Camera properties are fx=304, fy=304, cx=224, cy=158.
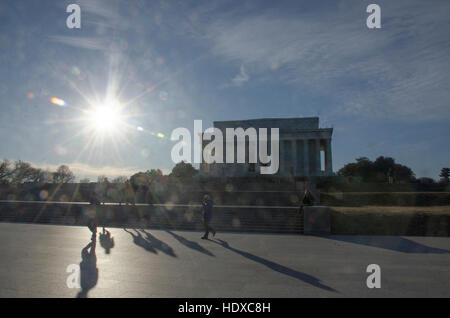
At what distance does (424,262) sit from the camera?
897cm

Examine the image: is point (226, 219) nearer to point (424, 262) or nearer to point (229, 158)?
point (424, 262)

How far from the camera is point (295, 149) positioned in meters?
55.9

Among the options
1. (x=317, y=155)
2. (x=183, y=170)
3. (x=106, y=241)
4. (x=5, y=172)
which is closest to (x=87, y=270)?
(x=106, y=241)

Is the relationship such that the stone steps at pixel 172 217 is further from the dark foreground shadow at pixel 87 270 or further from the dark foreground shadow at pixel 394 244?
the dark foreground shadow at pixel 87 270

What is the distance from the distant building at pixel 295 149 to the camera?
180 feet

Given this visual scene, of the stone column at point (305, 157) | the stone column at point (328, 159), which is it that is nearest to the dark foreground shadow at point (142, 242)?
the stone column at point (305, 157)

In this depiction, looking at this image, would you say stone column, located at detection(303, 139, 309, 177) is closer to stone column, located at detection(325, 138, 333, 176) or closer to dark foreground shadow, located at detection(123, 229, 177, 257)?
stone column, located at detection(325, 138, 333, 176)

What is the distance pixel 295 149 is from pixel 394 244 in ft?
146

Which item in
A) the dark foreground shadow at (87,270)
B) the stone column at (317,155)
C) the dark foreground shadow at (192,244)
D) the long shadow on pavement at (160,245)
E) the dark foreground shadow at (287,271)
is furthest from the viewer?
the stone column at (317,155)

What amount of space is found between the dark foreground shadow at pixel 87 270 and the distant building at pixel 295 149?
149ft

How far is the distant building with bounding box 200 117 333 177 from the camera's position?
180 ft

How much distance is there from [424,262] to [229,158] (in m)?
49.3

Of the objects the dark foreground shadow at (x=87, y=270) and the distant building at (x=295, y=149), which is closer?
the dark foreground shadow at (x=87, y=270)
